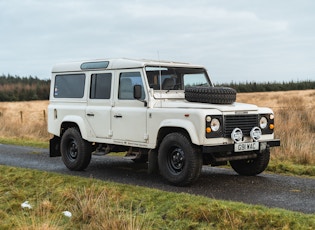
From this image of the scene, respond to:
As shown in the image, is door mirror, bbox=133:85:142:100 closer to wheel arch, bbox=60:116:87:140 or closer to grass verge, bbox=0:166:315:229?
grass verge, bbox=0:166:315:229

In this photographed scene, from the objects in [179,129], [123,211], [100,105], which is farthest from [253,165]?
[123,211]

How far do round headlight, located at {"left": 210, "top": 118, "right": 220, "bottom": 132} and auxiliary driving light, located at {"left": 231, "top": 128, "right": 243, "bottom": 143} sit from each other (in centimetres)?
33

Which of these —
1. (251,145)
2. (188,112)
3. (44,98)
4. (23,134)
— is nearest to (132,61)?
(188,112)

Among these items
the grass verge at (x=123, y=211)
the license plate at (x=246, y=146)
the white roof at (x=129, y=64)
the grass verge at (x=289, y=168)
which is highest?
the white roof at (x=129, y=64)

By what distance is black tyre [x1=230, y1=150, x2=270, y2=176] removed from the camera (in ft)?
30.0

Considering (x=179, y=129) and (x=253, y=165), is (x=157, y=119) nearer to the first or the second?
(x=179, y=129)

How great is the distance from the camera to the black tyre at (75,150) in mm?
10273

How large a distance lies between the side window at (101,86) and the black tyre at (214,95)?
203 centimetres

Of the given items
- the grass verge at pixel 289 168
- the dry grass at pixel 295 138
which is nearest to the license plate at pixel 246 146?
the grass verge at pixel 289 168

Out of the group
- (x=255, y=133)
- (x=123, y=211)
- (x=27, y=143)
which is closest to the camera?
(x=123, y=211)

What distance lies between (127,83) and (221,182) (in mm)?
2639

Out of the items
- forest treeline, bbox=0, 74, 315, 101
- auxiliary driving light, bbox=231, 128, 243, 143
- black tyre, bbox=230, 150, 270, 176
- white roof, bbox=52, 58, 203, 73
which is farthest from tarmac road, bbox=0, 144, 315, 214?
forest treeline, bbox=0, 74, 315, 101

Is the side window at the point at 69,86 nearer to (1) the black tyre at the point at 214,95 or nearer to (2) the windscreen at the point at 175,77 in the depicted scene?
(2) the windscreen at the point at 175,77

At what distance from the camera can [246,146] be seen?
8266 mm
